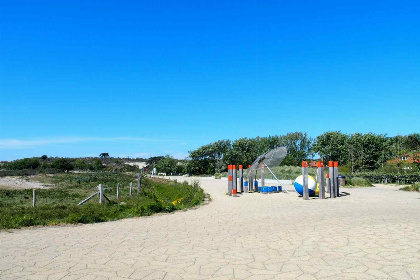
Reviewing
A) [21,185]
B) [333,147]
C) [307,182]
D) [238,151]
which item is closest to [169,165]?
[238,151]

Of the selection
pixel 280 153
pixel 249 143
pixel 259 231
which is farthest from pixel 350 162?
pixel 259 231

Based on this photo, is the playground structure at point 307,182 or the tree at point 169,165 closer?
the playground structure at point 307,182

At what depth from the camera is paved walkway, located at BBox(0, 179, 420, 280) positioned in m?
5.67

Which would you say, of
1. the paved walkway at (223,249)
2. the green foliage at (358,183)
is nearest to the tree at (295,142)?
the green foliage at (358,183)

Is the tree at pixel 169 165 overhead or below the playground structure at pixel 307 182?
overhead

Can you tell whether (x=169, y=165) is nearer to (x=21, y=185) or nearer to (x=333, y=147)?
(x=333, y=147)

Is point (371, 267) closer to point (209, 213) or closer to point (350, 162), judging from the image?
point (209, 213)

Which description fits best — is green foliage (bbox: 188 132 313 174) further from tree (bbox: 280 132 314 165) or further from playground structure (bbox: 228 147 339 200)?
playground structure (bbox: 228 147 339 200)

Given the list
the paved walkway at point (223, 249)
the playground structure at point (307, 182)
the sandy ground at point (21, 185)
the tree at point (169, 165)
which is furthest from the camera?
the tree at point (169, 165)

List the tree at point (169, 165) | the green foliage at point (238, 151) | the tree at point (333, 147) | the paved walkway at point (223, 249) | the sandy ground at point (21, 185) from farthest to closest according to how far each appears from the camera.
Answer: the tree at point (169, 165)
the green foliage at point (238, 151)
the tree at point (333, 147)
the sandy ground at point (21, 185)
the paved walkway at point (223, 249)

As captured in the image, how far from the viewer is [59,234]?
9359 mm

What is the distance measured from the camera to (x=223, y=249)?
24.0 ft

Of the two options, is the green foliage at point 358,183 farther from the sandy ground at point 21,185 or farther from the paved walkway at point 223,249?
the sandy ground at point 21,185

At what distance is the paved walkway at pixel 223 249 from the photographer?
567 cm
